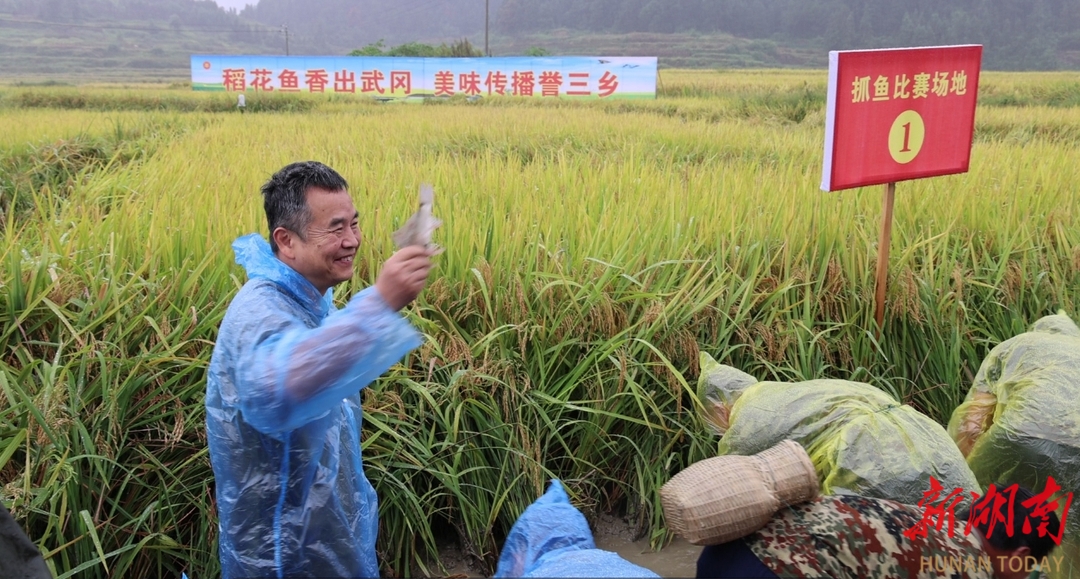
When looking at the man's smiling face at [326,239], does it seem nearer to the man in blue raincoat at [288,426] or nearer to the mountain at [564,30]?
the man in blue raincoat at [288,426]

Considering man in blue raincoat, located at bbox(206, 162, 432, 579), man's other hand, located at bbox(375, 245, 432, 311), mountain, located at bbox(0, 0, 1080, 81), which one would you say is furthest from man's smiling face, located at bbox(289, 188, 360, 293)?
mountain, located at bbox(0, 0, 1080, 81)

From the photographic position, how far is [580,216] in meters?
2.86

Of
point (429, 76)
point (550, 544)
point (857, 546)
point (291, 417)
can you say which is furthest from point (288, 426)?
point (429, 76)

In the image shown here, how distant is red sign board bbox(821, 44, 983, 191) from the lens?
99.7 inches

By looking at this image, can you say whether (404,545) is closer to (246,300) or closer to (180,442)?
(180,442)

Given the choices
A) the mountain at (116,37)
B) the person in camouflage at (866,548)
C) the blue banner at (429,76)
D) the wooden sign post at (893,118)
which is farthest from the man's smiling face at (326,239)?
the mountain at (116,37)

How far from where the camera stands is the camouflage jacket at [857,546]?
1130 mm

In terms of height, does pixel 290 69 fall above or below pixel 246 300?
above

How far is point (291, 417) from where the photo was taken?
3.74ft

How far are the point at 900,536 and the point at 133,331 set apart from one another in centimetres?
185

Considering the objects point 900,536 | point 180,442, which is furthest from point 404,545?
point 900,536

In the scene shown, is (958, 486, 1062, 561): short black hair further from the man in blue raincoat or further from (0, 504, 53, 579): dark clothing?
(0, 504, 53, 579): dark clothing

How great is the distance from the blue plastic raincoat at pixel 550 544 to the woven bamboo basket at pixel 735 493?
154 millimetres

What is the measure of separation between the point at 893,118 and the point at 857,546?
1.92 meters
